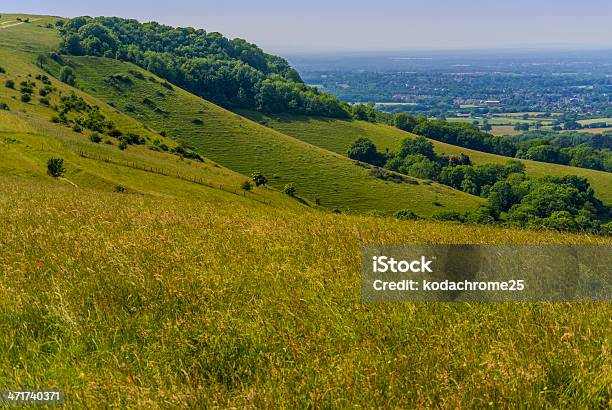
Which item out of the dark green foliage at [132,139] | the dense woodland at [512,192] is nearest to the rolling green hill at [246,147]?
the dense woodland at [512,192]

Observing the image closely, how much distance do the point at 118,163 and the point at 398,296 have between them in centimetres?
7611

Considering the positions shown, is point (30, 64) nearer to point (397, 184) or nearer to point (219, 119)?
point (219, 119)

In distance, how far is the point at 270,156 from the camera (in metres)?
171

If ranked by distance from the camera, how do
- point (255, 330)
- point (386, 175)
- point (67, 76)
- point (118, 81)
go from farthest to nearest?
1. point (118, 81)
2. point (67, 76)
3. point (386, 175)
4. point (255, 330)

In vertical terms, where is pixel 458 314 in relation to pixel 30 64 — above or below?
below

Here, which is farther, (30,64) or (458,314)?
(30,64)

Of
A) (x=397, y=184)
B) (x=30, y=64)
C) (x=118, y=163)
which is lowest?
(x=397, y=184)

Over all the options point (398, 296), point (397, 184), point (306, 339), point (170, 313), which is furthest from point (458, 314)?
point (397, 184)

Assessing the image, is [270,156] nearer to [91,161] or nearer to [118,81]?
[118,81]

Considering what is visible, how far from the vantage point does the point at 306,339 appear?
474 centimetres

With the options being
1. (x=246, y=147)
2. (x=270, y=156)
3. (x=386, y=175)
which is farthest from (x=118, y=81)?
(x=386, y=175)

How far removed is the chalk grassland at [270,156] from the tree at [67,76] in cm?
502

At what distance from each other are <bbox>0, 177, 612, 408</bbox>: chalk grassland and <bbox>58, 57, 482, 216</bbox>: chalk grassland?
436ft

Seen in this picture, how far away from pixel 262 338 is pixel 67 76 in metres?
200
